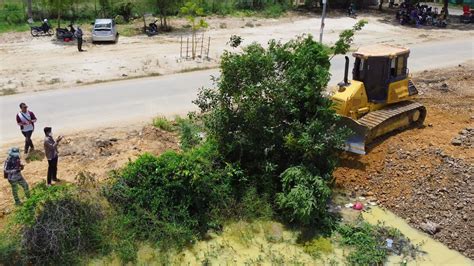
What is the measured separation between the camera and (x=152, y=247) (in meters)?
11.6

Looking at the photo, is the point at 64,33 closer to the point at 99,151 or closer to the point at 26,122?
the point at 26,122

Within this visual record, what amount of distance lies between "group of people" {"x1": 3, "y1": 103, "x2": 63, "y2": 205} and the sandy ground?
682cm

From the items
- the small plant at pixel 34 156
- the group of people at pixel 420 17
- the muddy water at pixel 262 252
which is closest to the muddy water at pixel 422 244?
the muddy water at pixel 262 252

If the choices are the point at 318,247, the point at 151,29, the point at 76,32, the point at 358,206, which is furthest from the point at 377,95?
the point at 151,29

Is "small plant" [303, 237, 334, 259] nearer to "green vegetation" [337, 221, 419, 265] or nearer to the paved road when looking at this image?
"green vegetation" [337, 221, 419, 265]

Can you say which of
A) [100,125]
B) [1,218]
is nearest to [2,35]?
[100,125]

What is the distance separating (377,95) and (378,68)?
0.88 m

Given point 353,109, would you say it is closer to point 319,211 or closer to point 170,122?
point 319,211

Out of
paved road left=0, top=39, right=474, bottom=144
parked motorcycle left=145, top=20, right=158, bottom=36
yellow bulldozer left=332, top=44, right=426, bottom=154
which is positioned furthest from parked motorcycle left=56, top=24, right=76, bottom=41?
yellow bulldozer left=332, top=44, right=426, bottom=154

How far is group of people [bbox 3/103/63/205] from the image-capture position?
11820 millimetres

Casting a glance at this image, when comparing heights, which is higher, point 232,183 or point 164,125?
point 164,125

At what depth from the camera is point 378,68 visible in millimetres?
15711

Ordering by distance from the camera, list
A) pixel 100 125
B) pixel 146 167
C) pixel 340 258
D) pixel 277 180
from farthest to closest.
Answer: pixel 100 125
pixel 277 180
pixel 146 167
pixel 340 258

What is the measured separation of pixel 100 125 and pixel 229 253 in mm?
7844
